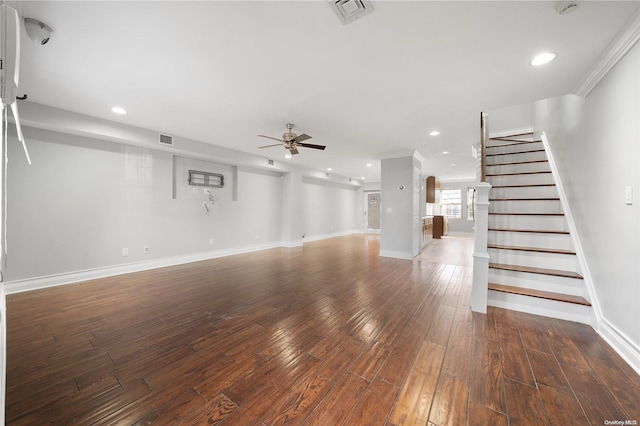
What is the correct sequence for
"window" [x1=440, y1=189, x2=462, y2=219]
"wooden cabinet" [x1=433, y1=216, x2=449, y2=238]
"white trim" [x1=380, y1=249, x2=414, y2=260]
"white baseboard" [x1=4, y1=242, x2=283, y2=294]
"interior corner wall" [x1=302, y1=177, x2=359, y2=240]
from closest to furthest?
1. "white baseboard" [x1=4, y1=242, x2=283, y2=294]
2. "white trim" [x1=380, y1=249, x2=414, y2=260]
3. "interior corner wall" [x1=302, y1=177, x2=359, y2=240]
4. "wooden cabinet" [x1=433, y1=216, x2=449, y2=238]
5. "window" [x1=440, y1=189, x2=462, y2=219]

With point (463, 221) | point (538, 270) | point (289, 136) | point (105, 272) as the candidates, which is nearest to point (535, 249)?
point (538, 270)

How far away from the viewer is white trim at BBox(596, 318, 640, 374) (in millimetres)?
1726

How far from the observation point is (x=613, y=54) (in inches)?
78.9

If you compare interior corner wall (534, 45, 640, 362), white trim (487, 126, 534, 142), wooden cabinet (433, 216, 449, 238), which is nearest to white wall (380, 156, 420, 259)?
white trim (487, 126, 534, 142)

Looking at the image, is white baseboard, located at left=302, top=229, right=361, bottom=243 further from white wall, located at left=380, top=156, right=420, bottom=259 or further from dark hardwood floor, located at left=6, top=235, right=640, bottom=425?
dark hardwood floor, located at left=6, top=235, right=640, bottom=425

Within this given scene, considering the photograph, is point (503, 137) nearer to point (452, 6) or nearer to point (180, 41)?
point (452, 6)

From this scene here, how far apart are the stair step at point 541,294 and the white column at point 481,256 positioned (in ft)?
0.91

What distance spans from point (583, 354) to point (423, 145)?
164 inches

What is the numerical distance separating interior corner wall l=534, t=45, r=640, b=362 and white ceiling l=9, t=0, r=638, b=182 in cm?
40

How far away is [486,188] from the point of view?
107 inches

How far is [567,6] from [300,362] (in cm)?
317

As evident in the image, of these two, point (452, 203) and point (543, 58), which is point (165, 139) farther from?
point (452, 203)

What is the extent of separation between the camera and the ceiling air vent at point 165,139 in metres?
4.44

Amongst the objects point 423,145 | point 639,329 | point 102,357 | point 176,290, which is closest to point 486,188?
point 639,329
